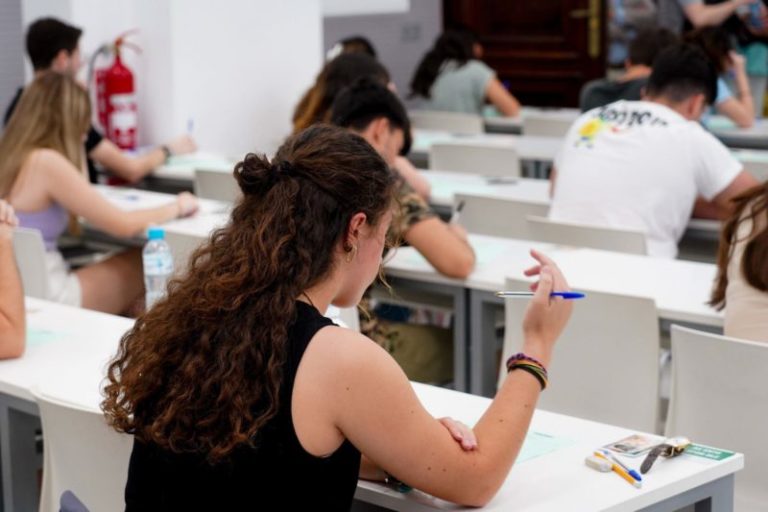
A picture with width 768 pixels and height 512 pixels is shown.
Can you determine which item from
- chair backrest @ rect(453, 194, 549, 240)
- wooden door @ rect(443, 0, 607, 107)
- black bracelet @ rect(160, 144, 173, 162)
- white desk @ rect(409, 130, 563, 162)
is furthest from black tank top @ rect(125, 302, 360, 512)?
wooden door @ rect(443, 0, 607, 107)

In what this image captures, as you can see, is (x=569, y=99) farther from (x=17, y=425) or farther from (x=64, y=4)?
(x=17, y=425)

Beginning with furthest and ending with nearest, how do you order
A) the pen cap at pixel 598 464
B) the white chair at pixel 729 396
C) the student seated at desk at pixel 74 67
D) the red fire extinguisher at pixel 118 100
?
the red fire extinguisher at pixel 118 100 → the student seated at desk at pixel 74 67 → the white chair at pixel 729 396 → the pen cap at pixel 598 464

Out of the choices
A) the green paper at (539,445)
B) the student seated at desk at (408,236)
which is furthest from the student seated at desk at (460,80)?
the green paper at (539,445)

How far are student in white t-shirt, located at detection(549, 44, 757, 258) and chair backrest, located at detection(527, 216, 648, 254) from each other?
34cm

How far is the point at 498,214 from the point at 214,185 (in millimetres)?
1340

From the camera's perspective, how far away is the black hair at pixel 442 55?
26.2 ft

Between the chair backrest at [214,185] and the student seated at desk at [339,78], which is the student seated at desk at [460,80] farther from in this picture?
the chair backrest at [214,185]

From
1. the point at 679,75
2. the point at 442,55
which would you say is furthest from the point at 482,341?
the point at 442,55

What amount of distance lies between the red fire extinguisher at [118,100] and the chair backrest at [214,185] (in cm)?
92

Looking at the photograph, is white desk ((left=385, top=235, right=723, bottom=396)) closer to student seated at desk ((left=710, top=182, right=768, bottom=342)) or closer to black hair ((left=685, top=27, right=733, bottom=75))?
student seated at desk ((left=710, top=182, right=768, bottom=342))

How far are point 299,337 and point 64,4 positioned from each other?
488cm

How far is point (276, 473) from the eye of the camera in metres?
1.83

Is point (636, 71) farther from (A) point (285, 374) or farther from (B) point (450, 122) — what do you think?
(A) point (285, 374)

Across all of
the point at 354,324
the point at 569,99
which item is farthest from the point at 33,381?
the point at 569,99
